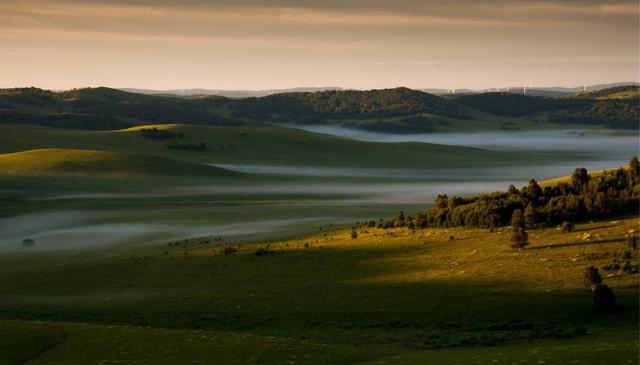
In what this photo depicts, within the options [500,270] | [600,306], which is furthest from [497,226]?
[600,306]

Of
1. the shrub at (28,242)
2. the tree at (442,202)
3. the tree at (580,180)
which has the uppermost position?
the tree at (580,180)

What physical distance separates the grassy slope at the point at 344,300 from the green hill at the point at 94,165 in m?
81.9

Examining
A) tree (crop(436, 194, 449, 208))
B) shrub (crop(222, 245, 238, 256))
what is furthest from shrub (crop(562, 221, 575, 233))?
shrub (crop(222, 245, 238, 256))

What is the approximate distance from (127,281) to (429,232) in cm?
2286

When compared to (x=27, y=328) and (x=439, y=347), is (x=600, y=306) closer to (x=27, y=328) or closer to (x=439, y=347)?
Result: (x=439, y=347)

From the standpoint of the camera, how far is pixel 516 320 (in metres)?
38.3

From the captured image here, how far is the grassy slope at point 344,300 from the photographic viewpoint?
108 feet

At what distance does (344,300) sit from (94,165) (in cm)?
11446

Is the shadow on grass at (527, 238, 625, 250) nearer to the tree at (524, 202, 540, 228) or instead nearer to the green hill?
the tree at (524, 202, 540, 228)

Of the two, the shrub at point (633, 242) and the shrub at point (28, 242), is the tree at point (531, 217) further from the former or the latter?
the shrub at point (28, 242)

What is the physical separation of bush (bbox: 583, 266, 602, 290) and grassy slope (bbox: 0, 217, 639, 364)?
0.61m

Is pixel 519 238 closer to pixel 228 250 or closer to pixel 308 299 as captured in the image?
pixel 308 299

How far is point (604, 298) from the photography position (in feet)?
125

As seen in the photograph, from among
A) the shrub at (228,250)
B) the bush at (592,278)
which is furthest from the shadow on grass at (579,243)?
the shrub at (228,250)
